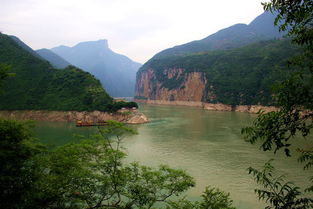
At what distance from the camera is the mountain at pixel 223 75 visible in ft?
269

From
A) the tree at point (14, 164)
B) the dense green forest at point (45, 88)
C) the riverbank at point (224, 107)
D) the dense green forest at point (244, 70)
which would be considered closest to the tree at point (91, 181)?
the tree at point (14, 164)

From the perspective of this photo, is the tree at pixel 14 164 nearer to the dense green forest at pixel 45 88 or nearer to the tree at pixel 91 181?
the tree at pixel 91 181

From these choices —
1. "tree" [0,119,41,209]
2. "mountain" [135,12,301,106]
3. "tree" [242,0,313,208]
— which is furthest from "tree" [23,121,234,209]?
"mountain" [135,12,301,106]

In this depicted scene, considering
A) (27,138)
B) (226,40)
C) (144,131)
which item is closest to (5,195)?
(27,138)

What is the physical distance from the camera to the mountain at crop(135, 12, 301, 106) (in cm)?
8200

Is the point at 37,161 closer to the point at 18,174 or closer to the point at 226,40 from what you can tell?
the point at 18,174

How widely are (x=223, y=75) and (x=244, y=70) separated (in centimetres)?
880

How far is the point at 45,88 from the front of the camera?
2525 inches

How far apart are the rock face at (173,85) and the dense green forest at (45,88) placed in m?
57.2

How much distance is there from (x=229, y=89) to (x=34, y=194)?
286 feet

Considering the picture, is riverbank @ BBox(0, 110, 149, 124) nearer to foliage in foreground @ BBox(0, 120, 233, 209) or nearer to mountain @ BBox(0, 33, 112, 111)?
mountain @ BBox(0, 33, 112, 111)

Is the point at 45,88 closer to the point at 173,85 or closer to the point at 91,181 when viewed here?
the point at 91,181

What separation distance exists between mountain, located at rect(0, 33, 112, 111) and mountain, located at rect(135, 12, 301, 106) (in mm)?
43732

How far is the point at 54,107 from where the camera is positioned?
57.9 meters
